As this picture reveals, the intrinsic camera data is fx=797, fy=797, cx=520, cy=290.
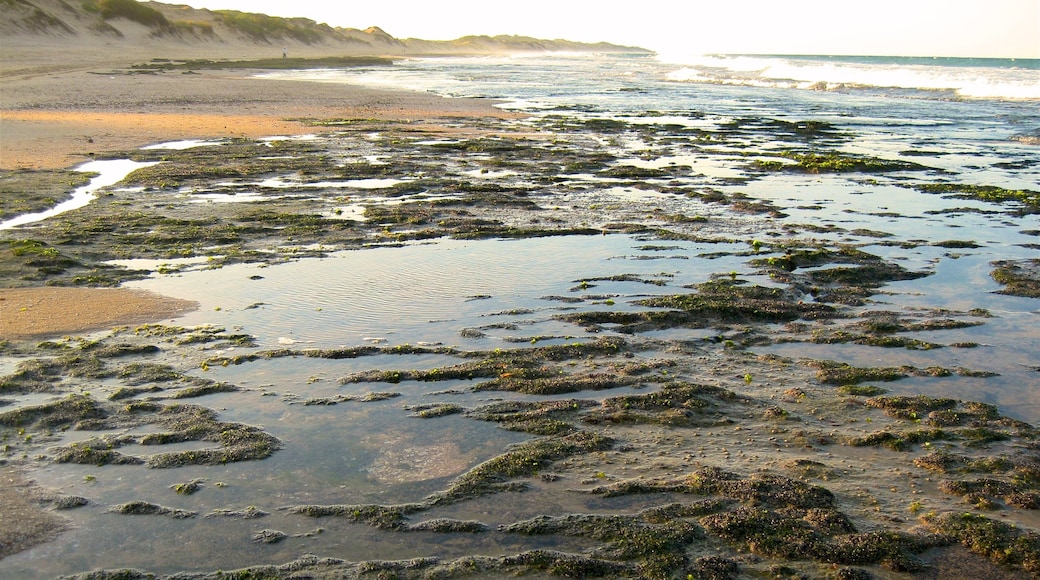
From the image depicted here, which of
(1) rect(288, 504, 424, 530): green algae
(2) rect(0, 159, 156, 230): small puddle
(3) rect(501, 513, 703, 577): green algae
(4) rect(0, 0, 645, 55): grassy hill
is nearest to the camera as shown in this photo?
(3) rect(501, 513, 703, 577): green algae

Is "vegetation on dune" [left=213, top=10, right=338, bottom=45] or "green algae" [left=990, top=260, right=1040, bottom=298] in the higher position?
"vegetation on dune" [left=213, top=10, right=338, bottom=45]

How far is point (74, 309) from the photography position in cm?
884

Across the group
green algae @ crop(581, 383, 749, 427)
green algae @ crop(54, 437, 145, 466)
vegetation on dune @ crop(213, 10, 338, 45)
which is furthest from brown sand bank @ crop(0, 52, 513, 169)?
vegetation on dune @ crop(213, 10, 338, 45)

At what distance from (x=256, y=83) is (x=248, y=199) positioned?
3262 cm

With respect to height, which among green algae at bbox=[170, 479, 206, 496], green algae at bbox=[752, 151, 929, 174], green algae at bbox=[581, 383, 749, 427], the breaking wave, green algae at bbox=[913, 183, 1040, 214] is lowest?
green algae at bbox=[170, 479, 206, 496]

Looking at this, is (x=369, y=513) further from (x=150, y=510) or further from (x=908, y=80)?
(x=908, y=80)

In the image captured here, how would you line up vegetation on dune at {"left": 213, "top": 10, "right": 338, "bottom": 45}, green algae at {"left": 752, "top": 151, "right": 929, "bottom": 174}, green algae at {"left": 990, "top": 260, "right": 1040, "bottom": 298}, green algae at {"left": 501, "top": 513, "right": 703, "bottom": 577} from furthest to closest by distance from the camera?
vegetation on dune at {"left": 213, "top": 10, "right": 338, "bottom": 45} → green algae at {"left": 752, "top": 151, "right": 929, "bottom": 174} → green algae at {"left": 990, "top": 260, "right": 1040, "bottom": 298} → green algae at {"left": 501, "top": 513, "right": 703, "bottom": 577}

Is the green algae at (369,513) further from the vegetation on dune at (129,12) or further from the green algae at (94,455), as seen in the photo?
the vegetation on dune at (129,12)

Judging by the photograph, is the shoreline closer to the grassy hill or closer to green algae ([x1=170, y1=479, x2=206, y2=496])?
green algae ([x1=170, y1=479, x2=206, y2=496])

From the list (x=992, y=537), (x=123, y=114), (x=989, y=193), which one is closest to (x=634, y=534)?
(x=992, y=537)

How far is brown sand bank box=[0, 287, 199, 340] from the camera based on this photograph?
8.27 metres

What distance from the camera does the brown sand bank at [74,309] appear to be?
827 centimetres

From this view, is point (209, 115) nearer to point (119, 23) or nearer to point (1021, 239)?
point (1021, 239)

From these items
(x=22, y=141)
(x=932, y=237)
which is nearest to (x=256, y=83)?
(x=22, y=141)
